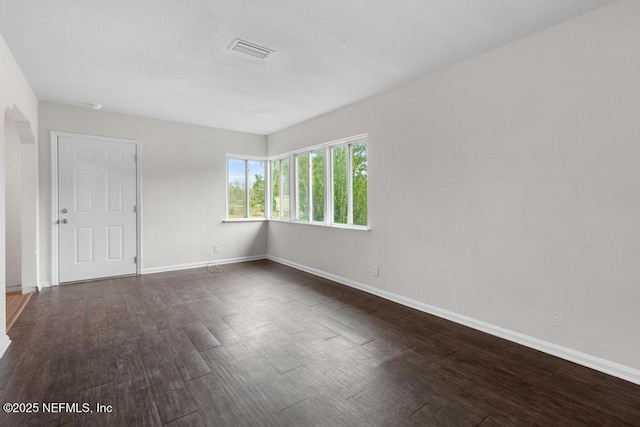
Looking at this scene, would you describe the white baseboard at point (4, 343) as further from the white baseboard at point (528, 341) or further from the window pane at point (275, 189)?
the window pane at point (275, 189)

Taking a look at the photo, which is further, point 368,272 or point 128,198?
point 128,198

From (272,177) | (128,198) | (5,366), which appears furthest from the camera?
(272,177)

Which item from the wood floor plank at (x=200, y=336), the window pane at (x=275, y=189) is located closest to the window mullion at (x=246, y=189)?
the window pane at (x=275, y=189)

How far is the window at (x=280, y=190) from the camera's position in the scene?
6016mm

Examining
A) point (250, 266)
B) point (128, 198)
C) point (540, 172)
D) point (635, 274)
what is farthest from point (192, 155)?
point (635, 274)

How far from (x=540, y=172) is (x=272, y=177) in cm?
480

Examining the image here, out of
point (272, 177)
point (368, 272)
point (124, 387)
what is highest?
point (272, 177)

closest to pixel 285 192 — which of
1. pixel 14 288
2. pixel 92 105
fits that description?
pixel 92 105

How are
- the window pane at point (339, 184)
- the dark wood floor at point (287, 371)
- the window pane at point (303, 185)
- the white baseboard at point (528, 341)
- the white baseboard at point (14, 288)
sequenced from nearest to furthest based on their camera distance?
1. the dark wood floor at point (287, 371)
2. the white baseboard at point (528, 341)
3. the white baseboard at point (14, 288)
4. the window pane at point (339, 184)
5. the window pane at point (303, 185)

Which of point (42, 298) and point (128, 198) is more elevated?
point (128, 198)

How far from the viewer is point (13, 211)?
13.7 feet

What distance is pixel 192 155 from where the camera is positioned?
5.46 metres

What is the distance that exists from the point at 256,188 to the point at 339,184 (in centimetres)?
232

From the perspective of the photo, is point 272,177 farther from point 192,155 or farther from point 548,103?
point 548,103
